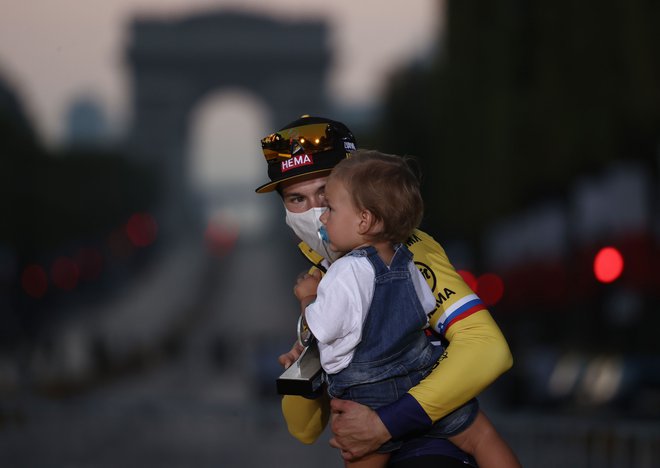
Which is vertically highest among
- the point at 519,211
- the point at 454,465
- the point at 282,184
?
the point at 282,184

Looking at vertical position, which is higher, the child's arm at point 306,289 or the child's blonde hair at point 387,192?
the child's blonde hair at point 387,192

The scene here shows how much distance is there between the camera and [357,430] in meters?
3.75

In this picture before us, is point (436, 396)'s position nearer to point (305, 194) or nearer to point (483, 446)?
point (483, 446)

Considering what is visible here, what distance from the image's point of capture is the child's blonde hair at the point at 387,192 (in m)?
3.72

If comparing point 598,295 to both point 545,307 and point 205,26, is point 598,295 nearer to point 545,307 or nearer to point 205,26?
point 545,307

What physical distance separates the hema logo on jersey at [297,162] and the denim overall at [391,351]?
14.5 inches

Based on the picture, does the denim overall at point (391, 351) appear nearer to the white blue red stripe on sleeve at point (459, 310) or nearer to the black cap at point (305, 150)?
the white blue red stripe on sleeve at point (459, 310)

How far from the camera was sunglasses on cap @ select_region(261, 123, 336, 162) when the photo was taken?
402cm

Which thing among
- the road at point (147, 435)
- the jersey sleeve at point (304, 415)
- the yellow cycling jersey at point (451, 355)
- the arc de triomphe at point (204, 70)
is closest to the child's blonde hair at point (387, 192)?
the yellow cycling jersey at point (451, 355)

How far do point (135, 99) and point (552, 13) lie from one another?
98.1 m

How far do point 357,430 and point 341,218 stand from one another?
0.59m

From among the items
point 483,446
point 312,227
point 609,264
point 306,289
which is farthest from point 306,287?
point 609,264

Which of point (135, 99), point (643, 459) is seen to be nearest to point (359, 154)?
point (643, 459)

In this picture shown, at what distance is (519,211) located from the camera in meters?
38.0
